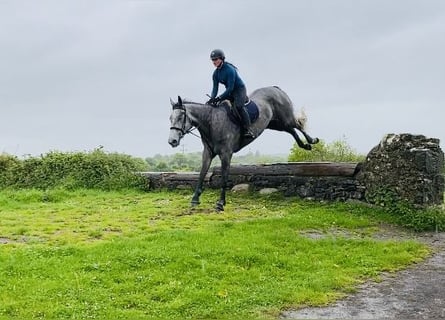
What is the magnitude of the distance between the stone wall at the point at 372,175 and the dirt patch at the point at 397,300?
130 inches

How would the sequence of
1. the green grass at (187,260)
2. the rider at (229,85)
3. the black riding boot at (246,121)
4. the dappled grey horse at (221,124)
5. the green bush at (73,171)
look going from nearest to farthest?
the green grass at (187,260) < the dappled grey horse at (221,124) < the rider at (229,85) < the black riding boot at (246,121) < the green bush at (73,171)

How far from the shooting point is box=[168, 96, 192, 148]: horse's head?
9.98 m

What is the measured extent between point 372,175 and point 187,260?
5414 mm

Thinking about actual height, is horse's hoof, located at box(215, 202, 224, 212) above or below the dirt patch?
above

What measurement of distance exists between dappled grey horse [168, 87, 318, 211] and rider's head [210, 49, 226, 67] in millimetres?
873

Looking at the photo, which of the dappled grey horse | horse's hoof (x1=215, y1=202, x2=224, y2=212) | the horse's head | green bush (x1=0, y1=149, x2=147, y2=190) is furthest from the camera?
green bush (x1=0, y1=149, x2=147, y2=190)

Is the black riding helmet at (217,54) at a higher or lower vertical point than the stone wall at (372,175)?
higher

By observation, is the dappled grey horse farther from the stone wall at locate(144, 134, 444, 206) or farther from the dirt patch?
the dirt patch

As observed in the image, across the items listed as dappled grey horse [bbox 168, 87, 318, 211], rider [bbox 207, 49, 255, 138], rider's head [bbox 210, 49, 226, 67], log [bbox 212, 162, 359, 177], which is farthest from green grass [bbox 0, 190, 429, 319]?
rider's head [bbox 210, 49, 226, 67]

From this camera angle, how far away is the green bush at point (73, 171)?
1551 cm

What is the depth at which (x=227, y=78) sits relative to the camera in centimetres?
1051

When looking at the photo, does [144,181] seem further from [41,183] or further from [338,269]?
[338,269]

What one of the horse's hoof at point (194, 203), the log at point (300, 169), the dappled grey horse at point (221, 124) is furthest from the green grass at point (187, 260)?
the dappled grey horse at point (221, 124)

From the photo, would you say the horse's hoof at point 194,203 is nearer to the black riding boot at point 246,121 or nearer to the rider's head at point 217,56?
the black riding boot at point 246,121
